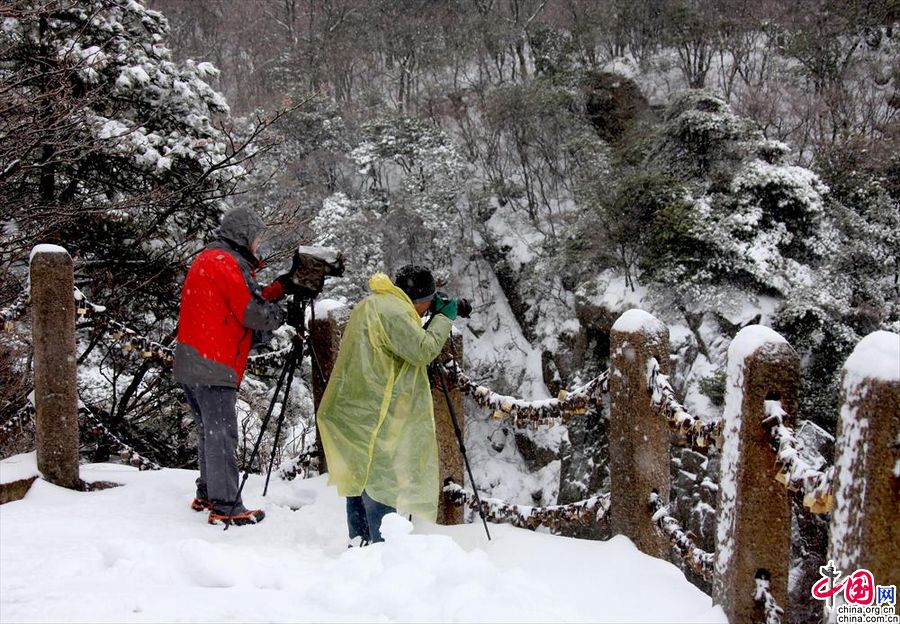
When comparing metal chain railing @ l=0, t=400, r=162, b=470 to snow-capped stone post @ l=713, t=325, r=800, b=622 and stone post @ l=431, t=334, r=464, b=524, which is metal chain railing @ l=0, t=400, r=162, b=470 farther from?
snow-capped stone post @ l=713, t=325, r=800, b=622

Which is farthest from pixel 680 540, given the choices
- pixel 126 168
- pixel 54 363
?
pixel 126 168

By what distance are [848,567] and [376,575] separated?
1.59 meters

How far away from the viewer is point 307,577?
2682 millimetres

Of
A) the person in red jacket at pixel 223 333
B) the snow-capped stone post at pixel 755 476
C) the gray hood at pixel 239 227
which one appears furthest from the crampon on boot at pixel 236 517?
the snow-capped stone post at pixel 755 476

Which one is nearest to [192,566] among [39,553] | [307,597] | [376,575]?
[307,597]

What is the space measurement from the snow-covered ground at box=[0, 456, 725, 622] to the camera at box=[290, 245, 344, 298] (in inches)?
55.8

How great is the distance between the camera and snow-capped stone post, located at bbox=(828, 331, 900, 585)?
1.90 m

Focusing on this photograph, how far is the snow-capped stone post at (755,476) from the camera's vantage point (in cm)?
247

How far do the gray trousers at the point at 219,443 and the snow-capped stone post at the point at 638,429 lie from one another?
7.21ft

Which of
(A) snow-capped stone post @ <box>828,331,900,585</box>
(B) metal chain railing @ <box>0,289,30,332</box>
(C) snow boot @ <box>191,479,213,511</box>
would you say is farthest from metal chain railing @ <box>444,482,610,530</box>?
(B) metal chain railing @ <box>0,289,30,332</box>

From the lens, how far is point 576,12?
2445cm

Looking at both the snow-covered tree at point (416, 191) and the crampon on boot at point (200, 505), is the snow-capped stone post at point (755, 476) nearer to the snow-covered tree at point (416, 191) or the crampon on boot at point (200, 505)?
the crampon on boot at point (200, 505)

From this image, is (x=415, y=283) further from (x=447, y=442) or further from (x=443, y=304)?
(x=447, y=442)

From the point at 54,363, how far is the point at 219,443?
122 centimetres
